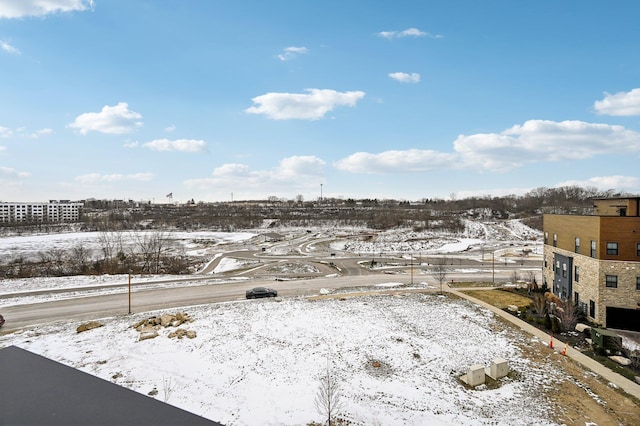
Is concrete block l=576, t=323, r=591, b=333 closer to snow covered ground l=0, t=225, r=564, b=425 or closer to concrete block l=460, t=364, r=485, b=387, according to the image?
snow covered ground l=0, t=225, r=564, b=425

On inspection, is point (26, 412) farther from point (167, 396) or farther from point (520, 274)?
point (520, 274)

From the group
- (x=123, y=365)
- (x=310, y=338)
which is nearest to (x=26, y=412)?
(x=123, y=365)

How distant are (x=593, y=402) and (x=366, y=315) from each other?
15.4 metres

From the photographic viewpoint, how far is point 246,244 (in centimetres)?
8575

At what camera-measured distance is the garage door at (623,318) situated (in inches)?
1049

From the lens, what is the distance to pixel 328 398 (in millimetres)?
15516

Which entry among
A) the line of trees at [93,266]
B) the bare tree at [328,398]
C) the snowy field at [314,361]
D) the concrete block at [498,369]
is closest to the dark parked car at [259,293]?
the snowy field at [314,361]

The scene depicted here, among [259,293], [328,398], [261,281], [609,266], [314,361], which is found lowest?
[261,281]

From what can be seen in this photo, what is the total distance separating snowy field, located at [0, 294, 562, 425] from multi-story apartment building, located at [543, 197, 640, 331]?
A: 819 centimetres

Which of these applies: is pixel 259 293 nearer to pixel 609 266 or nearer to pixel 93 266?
pixel 609 266

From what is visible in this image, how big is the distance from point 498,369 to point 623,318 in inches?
620

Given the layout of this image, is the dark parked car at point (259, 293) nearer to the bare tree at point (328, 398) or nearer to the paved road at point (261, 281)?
the paved road at point (261, 281)

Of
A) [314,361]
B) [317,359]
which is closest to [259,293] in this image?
[317,359]

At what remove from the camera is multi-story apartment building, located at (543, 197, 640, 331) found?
2672cm
